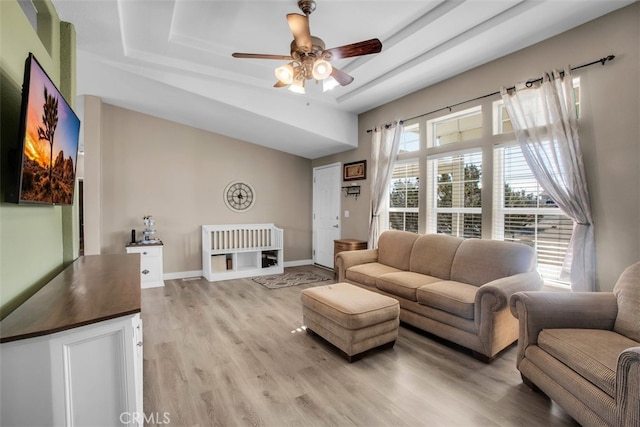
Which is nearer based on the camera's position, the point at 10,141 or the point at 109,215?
the point at 10,141

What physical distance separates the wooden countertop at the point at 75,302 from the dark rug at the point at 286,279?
Result: 108 inches

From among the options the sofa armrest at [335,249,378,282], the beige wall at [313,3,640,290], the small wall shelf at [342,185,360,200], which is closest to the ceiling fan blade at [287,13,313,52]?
the beige wall at [313,3,640,290]

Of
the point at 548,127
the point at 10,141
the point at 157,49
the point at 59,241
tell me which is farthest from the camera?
the point at 157,49

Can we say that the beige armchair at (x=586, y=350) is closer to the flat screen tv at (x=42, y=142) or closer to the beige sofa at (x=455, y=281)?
the beige sofa at (x=455, y=281)

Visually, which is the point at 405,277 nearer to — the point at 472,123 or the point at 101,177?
the point at 472,123

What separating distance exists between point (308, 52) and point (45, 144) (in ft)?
6.08

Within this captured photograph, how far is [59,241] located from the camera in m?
2.39

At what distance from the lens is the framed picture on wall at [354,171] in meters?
5.09

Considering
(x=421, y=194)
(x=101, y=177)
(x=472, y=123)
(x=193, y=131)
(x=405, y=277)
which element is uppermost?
(x=193, y=131)

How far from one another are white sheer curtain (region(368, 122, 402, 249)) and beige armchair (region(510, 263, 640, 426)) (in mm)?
2707


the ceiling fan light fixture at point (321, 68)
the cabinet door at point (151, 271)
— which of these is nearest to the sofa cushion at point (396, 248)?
the ceiling fan light fixture at point (321, 68)

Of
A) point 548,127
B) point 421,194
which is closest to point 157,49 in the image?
point 421,194

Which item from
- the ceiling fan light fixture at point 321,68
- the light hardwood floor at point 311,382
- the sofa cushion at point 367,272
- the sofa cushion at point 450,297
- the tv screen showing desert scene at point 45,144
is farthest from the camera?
the sofa cushion at point 367,272

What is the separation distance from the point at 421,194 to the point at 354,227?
1494 mm
